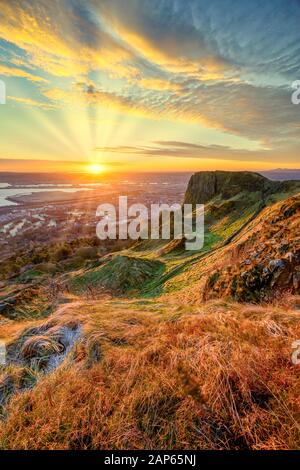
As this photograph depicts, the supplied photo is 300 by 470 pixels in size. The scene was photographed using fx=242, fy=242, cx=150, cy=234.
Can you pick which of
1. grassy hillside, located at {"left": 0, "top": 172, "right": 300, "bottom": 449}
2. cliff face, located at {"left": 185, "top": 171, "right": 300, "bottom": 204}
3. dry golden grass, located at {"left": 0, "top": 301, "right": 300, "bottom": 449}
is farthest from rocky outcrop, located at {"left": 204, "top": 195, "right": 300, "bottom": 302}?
cliff face, located at {"left": 185, "top": 171, "right": 300, "bottom": 204}

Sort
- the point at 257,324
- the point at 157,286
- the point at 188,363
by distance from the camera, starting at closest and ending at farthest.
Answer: the point at 188,363
the point at 257,324
the point at 157,286

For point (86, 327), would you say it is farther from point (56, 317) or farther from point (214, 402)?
point (214, 402)

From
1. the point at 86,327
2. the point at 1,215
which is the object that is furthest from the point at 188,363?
the point at 1,215

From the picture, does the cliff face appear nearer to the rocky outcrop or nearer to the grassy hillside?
the rocky outcrop

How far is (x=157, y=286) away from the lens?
38.3 feet

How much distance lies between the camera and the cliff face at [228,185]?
19641 mm

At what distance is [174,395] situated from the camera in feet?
9.10

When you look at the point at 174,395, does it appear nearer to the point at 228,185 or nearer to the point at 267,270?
the point at 267,270

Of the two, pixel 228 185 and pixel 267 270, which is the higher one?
pixel 228 185

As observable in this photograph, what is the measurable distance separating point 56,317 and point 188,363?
3.52 metres

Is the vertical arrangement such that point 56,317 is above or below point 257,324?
below

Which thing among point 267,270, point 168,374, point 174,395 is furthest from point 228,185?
point 174,395

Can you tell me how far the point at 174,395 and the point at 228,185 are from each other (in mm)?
25744

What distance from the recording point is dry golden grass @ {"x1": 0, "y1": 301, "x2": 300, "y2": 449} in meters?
2.36
